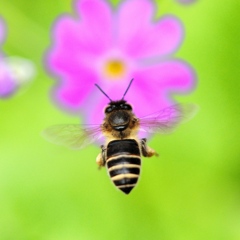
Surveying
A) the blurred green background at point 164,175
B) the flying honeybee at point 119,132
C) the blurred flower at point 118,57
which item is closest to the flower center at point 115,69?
the blurred flower at point 118,57

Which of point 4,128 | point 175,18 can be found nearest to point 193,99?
point 175,18

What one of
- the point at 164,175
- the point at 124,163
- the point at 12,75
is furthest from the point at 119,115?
the point at 164,175

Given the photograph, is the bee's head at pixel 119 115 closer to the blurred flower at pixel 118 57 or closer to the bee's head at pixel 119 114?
the bee's head at pixel 119 114

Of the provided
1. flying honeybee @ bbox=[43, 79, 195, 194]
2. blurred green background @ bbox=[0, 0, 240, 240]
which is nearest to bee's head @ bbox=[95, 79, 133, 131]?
flying honeybee @ bbox=[43, 79, 195, 194]

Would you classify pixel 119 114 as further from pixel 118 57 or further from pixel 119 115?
pixel 118 57

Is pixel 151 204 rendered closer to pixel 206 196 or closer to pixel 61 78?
pixel 206 196

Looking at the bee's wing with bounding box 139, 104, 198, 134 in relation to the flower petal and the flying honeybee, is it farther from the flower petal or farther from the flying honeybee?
the flower petal
